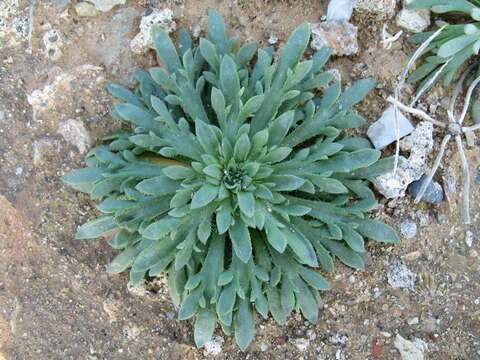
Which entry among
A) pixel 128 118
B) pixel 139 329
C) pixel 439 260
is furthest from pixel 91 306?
pixel 439 260

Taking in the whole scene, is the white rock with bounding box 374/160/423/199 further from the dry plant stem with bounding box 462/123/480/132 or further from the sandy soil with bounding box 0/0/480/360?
the dry plant stem with bounding box 462/123/480/132

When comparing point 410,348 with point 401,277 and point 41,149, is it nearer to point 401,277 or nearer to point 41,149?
point 401,277

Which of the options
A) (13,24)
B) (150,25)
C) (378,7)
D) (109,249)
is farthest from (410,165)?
(13,24)

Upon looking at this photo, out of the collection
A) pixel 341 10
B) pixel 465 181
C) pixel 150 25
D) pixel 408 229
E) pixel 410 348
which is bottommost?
pixel 410 348

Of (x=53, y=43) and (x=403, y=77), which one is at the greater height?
(x=53, y=43)

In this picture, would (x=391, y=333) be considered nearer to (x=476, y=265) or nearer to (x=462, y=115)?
(x=476, y=265)

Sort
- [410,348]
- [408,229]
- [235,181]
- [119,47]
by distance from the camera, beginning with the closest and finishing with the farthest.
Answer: [235,181]
[410,348]
[408,229]
[119,47]

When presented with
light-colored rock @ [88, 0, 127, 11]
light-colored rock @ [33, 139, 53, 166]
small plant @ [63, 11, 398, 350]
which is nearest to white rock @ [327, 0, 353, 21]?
small plant @ [63, 11, 398, 350]

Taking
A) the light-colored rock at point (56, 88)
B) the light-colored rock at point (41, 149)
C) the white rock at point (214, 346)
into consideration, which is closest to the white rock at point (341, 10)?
the light-colored rock at point (56, 88)
